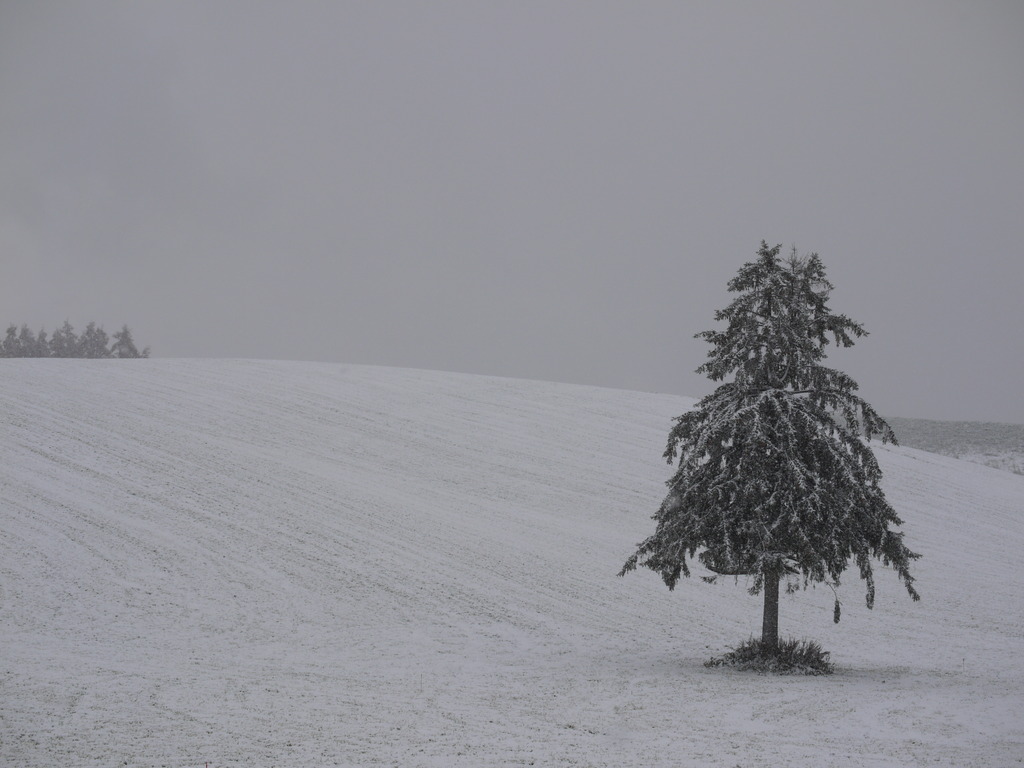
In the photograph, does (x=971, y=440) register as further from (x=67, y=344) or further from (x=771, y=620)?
(x=67, y=344)

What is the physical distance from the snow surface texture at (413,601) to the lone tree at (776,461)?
2.75m

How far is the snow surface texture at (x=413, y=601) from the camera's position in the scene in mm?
12742

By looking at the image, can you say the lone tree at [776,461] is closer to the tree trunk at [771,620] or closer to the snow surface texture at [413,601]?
the tree trunk at [771,620]

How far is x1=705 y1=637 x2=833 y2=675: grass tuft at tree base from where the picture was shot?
1888cm

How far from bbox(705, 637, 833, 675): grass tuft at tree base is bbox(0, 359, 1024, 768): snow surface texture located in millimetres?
703

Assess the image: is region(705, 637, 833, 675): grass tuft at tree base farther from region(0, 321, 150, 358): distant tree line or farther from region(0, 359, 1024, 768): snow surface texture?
region(0, 321, 150, 358): distant tree line

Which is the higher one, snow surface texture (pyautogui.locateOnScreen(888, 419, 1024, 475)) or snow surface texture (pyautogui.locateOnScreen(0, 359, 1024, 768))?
snow surface texture (pyautogui.locateOnScreen(888, 419, 1024, 475))

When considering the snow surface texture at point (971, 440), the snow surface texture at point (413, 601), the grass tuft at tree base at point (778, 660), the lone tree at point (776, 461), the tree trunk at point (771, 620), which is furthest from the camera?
the snow surface texture at point (971, 440)

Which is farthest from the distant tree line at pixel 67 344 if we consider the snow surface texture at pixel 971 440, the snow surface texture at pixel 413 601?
the snow surface texture at pixel 971 440

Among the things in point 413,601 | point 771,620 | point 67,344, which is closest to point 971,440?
point 771,620

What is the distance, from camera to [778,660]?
19.2 meters

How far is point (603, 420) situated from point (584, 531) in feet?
63.6

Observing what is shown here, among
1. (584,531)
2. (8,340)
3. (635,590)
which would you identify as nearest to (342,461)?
(584,531)

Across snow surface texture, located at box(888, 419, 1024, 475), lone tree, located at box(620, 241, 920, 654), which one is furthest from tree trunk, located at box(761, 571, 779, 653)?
snow surface texture, located at box(888, 419, 1024, 475)
